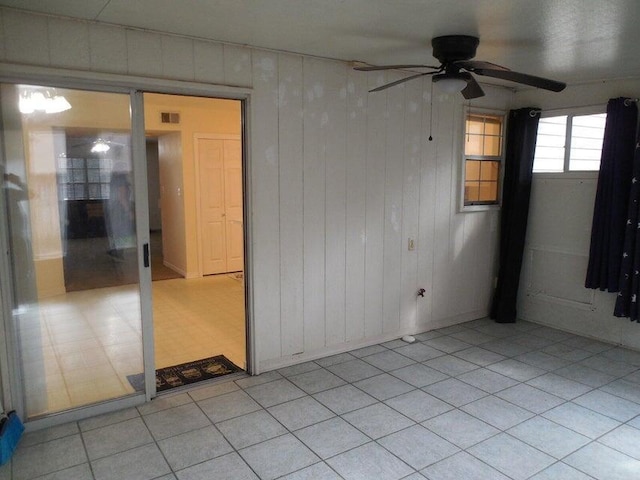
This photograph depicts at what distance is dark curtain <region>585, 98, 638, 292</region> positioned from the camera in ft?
13.2

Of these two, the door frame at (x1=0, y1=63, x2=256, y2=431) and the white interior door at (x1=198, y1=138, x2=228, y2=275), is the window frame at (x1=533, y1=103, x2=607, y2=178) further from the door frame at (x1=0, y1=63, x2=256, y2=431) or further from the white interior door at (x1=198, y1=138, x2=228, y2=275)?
the white interior door at (x1=198, y1=138, x2=228, y2=275)

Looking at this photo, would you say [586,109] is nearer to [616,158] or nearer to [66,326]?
[616,158]

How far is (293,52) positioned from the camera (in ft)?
11.4

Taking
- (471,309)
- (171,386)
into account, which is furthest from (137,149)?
(471,309)

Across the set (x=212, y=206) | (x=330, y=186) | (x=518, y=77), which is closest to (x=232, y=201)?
(x=212, y=206)

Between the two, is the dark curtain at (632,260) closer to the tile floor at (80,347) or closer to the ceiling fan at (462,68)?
the ceiling fan at (462,68)

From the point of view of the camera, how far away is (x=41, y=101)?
2.70m

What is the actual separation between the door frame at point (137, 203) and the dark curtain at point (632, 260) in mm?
3242

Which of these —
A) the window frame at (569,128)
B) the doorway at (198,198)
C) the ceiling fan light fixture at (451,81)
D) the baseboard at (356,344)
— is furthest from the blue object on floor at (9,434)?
the window frame at (569,128)

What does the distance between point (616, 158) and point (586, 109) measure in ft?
2.03

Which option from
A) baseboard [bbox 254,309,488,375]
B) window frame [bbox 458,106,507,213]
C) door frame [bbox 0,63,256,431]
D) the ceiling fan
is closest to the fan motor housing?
the ceiling fan

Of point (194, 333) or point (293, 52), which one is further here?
point (194, 333)

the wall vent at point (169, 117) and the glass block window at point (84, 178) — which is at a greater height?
the wall vent at point (169, 117)

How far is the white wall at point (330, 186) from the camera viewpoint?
3037 mm
